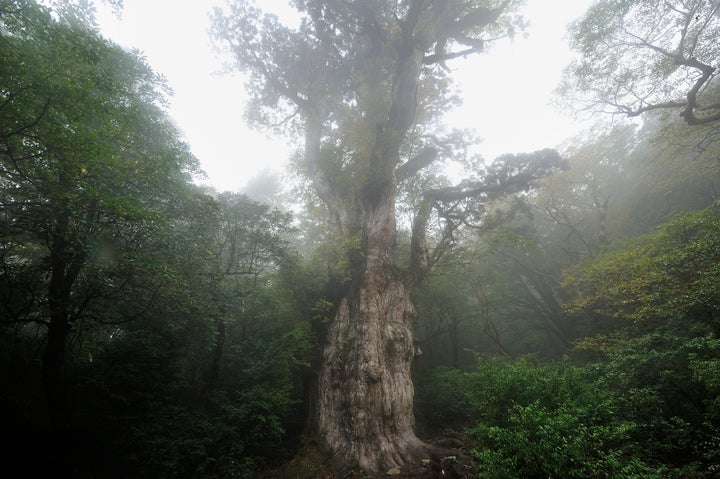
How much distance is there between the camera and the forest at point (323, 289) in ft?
14.8

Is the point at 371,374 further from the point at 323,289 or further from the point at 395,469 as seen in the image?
the point at 323,289

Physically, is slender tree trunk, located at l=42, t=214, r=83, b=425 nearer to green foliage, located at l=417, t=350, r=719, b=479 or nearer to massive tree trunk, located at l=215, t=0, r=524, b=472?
massive tree trunk, located at l=215, t=0, r=524, b=472

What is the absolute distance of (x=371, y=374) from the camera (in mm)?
6754

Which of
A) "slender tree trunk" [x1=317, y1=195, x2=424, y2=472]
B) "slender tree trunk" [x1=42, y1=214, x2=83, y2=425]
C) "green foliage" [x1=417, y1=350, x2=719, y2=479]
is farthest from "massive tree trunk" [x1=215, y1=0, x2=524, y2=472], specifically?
"slender tree trunk" [x1=42, y1=214, x2=83, y2=425]

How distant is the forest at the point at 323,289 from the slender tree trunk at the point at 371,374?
47mm

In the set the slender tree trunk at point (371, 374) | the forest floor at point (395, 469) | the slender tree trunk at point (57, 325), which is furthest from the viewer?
the slender tree trunk at point (371, 374)

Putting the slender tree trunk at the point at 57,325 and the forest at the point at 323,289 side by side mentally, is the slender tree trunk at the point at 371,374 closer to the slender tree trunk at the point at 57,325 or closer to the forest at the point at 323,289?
the forest at the point at 323,289

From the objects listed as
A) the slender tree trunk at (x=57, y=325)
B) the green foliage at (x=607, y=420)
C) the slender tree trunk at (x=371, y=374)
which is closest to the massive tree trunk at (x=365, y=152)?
the slender tree trunk at (x=371, y=374)

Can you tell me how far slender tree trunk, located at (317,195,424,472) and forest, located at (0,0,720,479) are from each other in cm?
5

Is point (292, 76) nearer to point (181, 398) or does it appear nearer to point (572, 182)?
point (181, 398)

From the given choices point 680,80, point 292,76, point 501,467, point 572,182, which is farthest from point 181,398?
point 572,182

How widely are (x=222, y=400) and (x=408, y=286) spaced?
564cm

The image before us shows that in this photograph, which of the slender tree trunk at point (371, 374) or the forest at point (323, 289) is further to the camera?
the slender tree trunk at point (371, 374)

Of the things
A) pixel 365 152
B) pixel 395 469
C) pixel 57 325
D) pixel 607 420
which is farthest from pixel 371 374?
pixel 365 152
